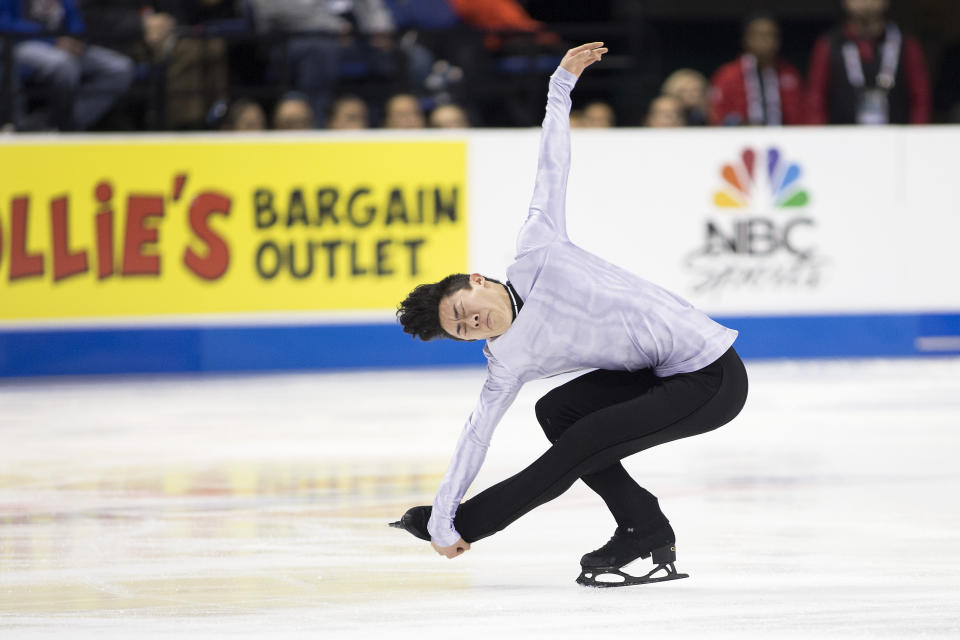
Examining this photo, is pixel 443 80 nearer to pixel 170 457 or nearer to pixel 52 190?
pixel 52 190

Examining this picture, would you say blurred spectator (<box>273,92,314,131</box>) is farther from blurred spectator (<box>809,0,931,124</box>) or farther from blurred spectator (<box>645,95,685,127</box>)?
blurred spectator (<box>809,0,931,124</box>)

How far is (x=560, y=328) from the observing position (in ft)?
10.3

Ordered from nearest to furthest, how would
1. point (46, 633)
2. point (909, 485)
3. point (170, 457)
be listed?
point (46, 633), point (909, 485), point (170, 457)

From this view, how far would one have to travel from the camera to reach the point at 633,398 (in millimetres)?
3248

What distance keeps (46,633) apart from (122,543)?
96 centimetres

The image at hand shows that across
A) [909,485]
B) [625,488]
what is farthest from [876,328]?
[625,488]

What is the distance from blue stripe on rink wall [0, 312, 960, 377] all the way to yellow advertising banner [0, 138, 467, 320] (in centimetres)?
13

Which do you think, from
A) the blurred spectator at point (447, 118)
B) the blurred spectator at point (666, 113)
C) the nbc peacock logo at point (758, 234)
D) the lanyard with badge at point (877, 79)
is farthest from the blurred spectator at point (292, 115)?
the lanyard with badge at point (877, 79)

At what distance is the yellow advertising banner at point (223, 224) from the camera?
7535 mm

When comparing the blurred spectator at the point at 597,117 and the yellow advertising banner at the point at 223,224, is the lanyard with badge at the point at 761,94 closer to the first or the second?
the blurred spectator at the point at 597,117

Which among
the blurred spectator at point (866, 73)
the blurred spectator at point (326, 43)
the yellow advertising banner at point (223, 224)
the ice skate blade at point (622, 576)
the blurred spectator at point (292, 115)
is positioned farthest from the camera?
the blurred spectator at point (866, 73)

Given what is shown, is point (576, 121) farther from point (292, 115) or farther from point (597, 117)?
point (292, 115)

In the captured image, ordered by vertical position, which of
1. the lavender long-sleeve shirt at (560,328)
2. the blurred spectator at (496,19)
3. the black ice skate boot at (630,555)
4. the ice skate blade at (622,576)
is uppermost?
the blurred spectator at (496,19)

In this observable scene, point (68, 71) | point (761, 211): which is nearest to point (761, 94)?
point (761, 211)
